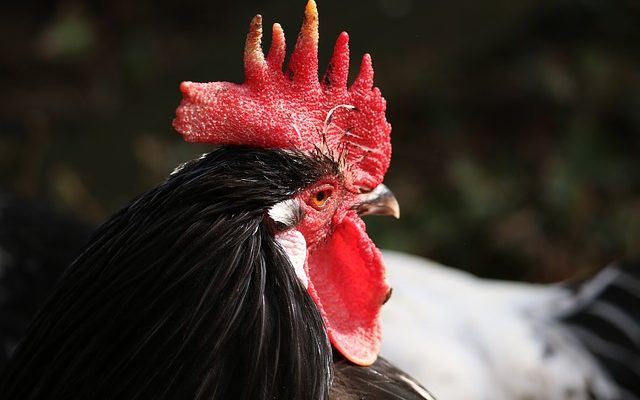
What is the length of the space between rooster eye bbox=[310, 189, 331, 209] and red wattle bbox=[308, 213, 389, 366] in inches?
3.8

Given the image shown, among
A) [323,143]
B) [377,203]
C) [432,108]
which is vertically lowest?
[432,108]

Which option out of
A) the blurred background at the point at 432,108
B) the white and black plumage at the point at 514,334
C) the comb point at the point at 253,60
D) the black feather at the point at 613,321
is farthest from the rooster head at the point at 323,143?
the blurred background at the point at 432,108

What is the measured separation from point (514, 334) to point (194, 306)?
4.60 ft

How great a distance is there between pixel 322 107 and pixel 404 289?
1038 millimetres

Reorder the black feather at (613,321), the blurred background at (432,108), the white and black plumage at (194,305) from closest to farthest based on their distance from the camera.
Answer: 1. the white and black plumage at (194,305)
2. the black feather at (613,321)
3. the blurred background at (432,108)

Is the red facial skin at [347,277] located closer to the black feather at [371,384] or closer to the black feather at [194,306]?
the black feather at [371,384]

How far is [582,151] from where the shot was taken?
4.64 metres

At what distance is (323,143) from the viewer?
68.6 inches

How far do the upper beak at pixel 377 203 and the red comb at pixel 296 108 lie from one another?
2 centimetres

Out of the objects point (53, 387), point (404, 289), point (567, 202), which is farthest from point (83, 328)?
point (567, 202)

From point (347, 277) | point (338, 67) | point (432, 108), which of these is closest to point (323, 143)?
point (338, 67)

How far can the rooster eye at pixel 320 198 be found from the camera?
1729 mm

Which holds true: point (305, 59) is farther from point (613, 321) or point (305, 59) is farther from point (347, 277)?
point (613, 321)

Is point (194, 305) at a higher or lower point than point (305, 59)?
lower
